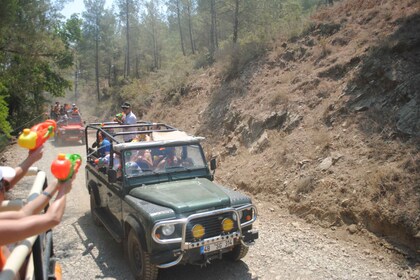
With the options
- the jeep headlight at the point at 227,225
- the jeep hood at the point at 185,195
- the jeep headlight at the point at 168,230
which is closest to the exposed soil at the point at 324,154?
the jeep headlight at the point at 227,225

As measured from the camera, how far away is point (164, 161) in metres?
6.19

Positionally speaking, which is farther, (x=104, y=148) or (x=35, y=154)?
(x=104, y=148)

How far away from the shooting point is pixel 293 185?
27.4 ft

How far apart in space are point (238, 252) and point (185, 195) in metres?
1.29

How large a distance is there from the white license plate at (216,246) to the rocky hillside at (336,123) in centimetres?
285

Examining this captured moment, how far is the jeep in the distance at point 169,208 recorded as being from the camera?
4.72 meters

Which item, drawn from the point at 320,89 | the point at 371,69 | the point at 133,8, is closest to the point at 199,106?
the point at 320,89

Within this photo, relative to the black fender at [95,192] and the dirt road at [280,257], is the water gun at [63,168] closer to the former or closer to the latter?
the dirt road at [280,257]

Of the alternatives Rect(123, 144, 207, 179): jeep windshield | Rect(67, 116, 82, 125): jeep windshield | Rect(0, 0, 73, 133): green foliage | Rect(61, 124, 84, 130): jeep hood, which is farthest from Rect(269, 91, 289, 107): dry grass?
Rect(67, 116, 82, 125): jeep windshield

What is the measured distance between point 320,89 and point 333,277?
22.1ft

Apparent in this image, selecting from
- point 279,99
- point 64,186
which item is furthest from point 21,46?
point 64,186

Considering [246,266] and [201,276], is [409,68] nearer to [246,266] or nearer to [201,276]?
[246,266]

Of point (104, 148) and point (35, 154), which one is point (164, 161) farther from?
point (35, 154)

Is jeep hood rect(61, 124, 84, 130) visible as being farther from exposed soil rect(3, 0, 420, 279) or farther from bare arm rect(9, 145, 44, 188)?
bare arm rect(9, 145, 44, 188)
